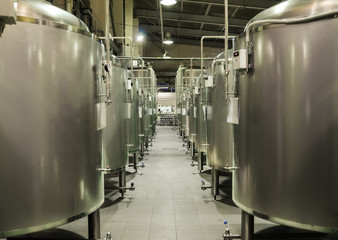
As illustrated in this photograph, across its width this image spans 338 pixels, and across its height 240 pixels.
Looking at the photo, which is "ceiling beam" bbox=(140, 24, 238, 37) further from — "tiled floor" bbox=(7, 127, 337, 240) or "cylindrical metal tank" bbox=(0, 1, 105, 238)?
"cylindrical metal tank" bbox=(0, 1, 105, 238)

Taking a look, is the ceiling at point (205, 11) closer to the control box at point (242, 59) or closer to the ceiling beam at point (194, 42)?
the ceiling beam at point (194, 42)

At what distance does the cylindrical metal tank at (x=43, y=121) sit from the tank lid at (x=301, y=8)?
1.26 metres

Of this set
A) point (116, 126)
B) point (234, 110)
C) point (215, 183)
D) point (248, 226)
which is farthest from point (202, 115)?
point (248, 226)

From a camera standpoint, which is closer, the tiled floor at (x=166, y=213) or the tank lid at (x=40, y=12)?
the tank lid at (x=40, y=12)

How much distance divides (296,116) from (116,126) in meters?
2.41

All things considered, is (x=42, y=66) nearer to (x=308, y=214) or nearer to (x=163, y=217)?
(x=308, y=214)

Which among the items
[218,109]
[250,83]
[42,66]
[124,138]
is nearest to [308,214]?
→ [250,83]

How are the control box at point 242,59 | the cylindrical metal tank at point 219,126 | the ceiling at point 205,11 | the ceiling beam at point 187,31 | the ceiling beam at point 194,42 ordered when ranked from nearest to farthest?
the control box at point 242,59
the cylindrical metal tank at point 219,126
the ceiling at point 205,11
the ceiling beam at point 187,31
the ceiling beam at point 194,42

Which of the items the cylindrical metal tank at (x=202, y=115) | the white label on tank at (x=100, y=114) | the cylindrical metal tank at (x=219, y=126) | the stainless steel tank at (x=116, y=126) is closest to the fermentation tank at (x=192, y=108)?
the cylindrical metal tank at (x=202, y=115)

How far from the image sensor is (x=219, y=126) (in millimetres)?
3662

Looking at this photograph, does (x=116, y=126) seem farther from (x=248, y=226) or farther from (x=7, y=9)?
(x=7, y=9)

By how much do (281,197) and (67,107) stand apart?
144 centimetres

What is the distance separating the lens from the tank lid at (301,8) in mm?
1687

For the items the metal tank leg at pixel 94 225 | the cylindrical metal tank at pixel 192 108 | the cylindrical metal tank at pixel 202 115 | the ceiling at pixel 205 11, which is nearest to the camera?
the metal tank leg at pixel 94 225
